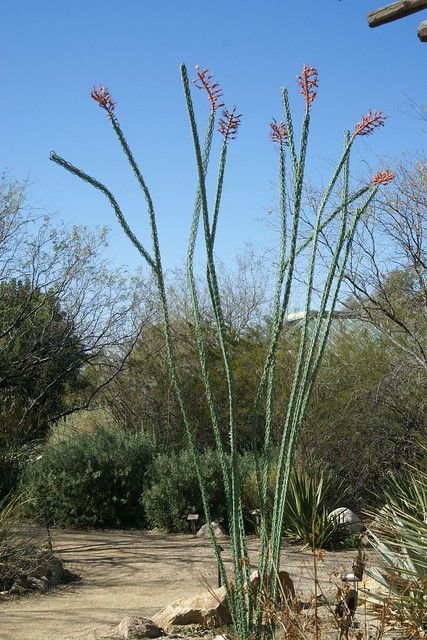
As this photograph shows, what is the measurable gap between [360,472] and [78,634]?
7.90 meters

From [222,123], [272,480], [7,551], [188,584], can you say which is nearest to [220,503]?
[272,480]

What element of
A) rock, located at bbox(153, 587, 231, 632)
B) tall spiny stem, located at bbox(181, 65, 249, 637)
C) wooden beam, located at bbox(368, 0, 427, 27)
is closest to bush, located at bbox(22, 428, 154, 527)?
rock, located at bbox(153, 587, 231, 632)

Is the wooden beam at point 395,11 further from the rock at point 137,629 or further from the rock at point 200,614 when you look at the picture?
the rock at point 137,629

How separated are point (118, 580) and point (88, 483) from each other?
4.22 m

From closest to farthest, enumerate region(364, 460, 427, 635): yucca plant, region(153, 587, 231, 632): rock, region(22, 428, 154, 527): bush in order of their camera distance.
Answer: region(364, 460, 427, 635): yucca plant → region(153, 587, 231, 632): rock → region(22, 428, 154, 527): bush

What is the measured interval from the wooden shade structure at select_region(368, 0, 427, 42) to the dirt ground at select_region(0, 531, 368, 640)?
326 cm

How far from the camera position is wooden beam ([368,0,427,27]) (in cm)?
570

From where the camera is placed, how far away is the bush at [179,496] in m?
13.4

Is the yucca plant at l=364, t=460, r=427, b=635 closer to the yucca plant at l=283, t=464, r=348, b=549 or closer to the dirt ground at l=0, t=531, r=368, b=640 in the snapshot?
the dirt ground at l=0, t=531, r=368, b=640

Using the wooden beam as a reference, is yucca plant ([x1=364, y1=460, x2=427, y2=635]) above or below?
below

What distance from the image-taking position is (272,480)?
12.6m

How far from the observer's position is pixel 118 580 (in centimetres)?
962

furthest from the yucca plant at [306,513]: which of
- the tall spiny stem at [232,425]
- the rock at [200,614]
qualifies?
the tall spiny stem at [232,425]

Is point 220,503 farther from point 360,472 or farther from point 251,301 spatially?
point 251,301
